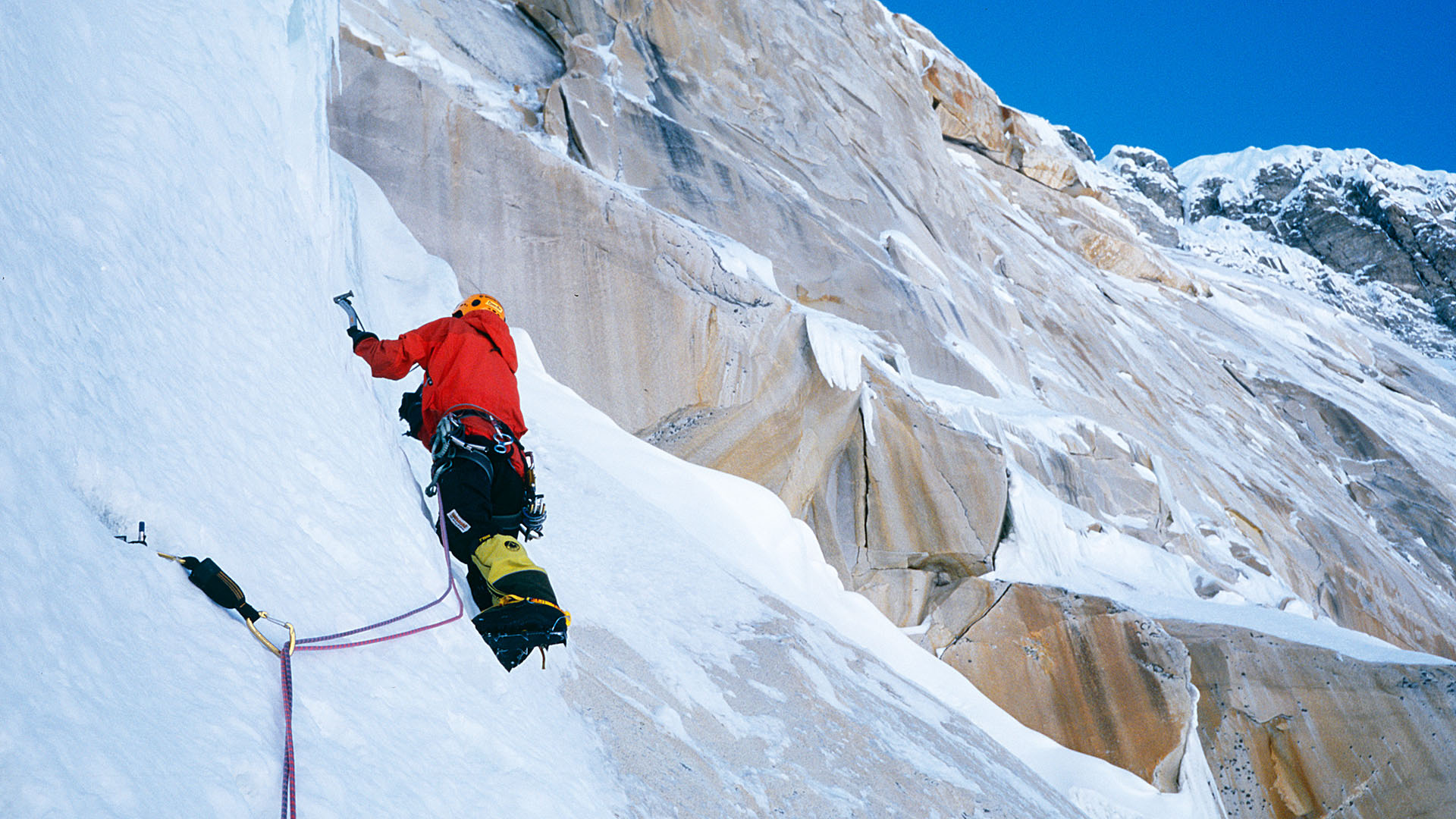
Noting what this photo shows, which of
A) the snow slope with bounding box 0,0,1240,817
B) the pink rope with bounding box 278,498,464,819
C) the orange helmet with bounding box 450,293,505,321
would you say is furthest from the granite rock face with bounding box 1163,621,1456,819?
the pink rope with bounding box 278,498,464,819

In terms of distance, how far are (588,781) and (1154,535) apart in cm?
1173

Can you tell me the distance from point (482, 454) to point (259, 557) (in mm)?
1475

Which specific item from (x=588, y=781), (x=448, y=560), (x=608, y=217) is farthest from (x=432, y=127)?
(x=588, y=781)

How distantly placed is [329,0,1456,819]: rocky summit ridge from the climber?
13.5 ft

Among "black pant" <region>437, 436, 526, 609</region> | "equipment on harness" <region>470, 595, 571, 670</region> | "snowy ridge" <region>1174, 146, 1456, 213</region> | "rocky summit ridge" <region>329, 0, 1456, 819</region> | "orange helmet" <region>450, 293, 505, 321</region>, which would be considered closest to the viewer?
"equipment on harness" <region>470, 595, 571, 670</region>

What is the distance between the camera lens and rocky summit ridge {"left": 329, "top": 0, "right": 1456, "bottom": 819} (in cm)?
779

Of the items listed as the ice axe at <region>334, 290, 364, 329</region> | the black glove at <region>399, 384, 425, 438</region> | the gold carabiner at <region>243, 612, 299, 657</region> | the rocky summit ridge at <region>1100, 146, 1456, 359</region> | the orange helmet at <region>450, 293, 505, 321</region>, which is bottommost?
the gold carabiner at <region>243, 612, 299, 657</region>

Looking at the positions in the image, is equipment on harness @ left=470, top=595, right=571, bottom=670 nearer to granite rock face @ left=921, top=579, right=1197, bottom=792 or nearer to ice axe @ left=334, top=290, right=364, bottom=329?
ice axe @ left=334, top=290, right=364, bottom=329

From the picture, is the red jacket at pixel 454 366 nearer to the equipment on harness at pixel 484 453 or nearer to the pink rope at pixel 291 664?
the equipment on harness at pixel 484 453

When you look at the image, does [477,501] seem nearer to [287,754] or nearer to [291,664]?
[291,664]

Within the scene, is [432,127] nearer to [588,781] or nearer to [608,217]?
[608,217]

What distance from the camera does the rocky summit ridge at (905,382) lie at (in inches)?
307

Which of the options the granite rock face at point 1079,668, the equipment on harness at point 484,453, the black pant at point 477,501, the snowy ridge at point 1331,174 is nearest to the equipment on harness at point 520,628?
the black pant at point 477,501

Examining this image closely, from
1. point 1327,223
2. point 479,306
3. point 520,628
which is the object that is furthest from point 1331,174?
point 520,628
